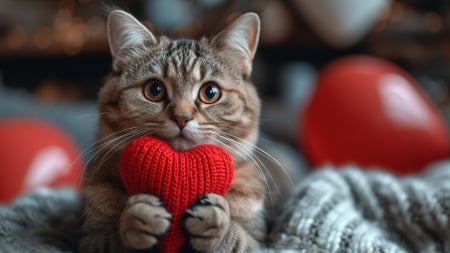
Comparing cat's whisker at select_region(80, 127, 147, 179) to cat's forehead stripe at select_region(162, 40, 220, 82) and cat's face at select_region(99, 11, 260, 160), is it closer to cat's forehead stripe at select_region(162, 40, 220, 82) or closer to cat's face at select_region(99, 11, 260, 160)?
cat's face at select_region(99, 11, 260, 160)

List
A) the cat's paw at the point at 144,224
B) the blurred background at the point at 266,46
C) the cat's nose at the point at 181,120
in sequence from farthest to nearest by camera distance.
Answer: the blurred background at the point at 266,46 < the cat's nose at the point at 181,120 < the cat's paw at the point at 144,224

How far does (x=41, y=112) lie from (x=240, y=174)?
136cm

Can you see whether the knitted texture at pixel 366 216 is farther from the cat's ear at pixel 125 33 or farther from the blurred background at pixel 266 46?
the blurred background at pixel 266 46

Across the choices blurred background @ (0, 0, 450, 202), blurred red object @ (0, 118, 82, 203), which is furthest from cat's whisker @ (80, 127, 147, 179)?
blurred background @ (0, 0, 450, 202)

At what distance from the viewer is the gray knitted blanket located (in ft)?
3.02

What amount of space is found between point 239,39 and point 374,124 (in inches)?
29.9

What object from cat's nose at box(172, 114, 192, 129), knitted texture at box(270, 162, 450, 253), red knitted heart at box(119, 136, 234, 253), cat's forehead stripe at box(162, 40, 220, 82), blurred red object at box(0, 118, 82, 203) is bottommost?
blurred red object at box(0, 118, 82, 203)

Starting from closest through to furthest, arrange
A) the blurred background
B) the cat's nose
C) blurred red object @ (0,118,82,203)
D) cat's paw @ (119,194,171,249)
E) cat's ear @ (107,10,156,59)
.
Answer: cat's paw @ (119,194,171,249) → the cat's nose → cat's ear @ (107,10,156,59) → blurred red object @ (0,118,82,203) → the blurred background

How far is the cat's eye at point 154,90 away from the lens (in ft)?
2.94

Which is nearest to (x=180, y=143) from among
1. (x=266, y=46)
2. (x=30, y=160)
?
(x=30, y=160)

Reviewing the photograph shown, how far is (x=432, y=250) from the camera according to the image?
0.99 m

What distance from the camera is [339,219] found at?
0.96 m

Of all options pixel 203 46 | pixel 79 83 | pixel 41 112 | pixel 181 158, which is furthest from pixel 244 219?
pixel 79 83

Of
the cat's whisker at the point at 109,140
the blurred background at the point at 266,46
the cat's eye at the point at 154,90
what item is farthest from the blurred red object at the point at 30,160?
the cat's eye at the point at 154,90
